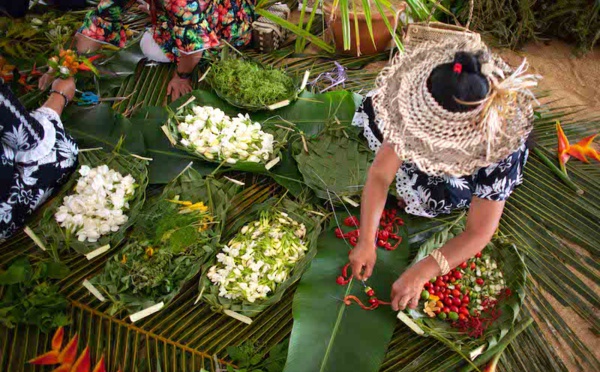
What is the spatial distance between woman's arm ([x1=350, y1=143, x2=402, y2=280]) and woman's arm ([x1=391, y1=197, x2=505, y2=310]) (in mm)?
144

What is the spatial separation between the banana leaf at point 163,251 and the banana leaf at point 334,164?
41cm

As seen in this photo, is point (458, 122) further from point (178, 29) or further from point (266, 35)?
point (266, 35)

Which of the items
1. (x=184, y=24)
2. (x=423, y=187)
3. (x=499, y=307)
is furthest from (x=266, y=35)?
(x=499, y=307)

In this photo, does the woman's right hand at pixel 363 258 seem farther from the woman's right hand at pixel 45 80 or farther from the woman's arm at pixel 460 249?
the woman's right hand at pixel 45 80

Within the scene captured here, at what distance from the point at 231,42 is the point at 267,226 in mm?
1390

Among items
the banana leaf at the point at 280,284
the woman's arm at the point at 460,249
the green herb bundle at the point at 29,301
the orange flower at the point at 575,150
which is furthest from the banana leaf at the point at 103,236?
the orange flower at the point at 575,150

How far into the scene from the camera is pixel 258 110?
2244 millimetres

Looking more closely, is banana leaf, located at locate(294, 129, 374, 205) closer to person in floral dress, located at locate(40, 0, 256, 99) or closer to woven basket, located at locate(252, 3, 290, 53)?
person in floral dress, located at locate(40, 0, 256, 99)

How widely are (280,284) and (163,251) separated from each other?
47 centimetres

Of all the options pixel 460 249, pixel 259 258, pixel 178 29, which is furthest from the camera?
pixel 178 29

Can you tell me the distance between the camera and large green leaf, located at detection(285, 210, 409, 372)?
1.50 meters

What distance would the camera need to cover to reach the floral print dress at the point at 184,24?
7.39 feet

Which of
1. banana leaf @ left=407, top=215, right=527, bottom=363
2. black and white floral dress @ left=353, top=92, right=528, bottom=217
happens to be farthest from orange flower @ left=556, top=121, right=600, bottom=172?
banana leaf @ left=407, top=215, right=527, bottom=363

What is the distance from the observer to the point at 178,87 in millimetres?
2438
